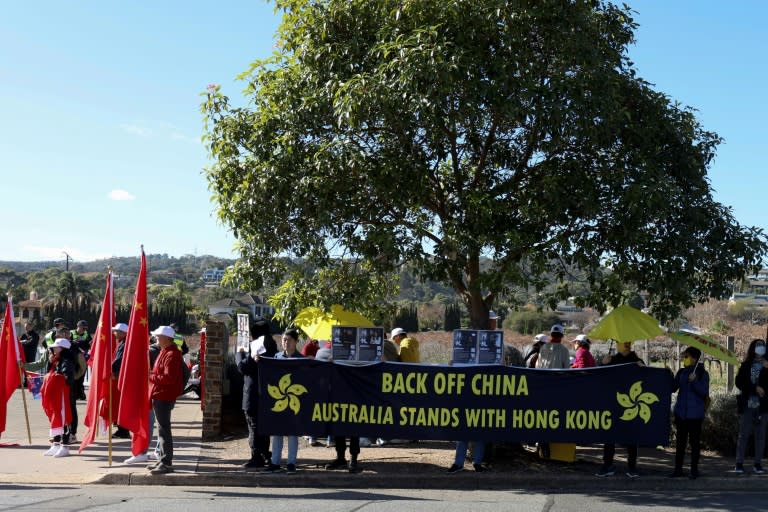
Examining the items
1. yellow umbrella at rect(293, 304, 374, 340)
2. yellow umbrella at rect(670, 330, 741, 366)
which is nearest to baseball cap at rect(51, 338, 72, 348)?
yellow umbrella at rect(293, 304, 374, 340)

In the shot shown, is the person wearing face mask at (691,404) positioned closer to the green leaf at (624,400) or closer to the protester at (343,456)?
the green leaf at (624,400)

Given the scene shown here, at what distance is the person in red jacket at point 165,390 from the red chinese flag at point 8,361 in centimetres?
349

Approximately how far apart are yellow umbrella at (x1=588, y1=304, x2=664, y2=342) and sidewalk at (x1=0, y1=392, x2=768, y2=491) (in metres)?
1.83

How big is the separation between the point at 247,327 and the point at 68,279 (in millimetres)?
95098

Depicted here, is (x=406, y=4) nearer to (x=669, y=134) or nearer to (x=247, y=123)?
(x=247, y=123)

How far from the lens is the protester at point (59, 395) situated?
1232 cm

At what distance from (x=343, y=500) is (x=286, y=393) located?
215cm

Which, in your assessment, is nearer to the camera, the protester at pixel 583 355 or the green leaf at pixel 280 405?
the green leaf at pixel 280 405

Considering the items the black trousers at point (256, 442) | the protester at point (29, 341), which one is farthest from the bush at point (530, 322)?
the black trousers at point (256, 442)

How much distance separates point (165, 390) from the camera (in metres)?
10.8

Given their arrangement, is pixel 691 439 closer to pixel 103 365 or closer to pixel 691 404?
pixel 691 404

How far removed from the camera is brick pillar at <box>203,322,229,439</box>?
13430mm

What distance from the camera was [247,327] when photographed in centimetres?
1375

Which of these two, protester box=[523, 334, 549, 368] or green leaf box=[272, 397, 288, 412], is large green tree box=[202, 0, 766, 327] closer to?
protester box=[523, 334, 549, 368]
